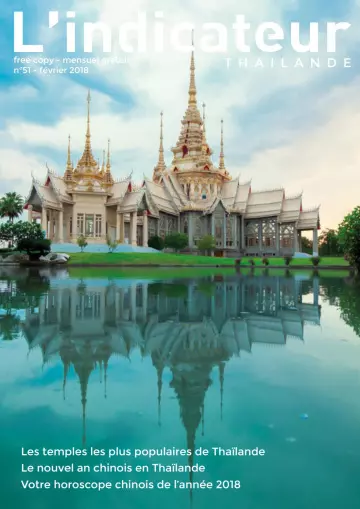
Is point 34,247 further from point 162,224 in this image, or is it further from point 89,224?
point 162,224

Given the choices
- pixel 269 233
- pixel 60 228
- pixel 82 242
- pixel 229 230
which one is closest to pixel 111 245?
pixel 82 242

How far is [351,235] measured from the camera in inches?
1184

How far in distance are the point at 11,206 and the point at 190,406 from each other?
44.5 metres

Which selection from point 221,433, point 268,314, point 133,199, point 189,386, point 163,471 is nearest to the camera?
point 163,471

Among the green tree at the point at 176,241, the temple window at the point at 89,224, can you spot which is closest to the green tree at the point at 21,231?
the temple window at the point at 89,224

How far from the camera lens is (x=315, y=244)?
53.4 metres

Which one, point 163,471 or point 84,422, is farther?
point 84,422

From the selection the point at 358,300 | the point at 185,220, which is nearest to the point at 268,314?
the point at 358,300

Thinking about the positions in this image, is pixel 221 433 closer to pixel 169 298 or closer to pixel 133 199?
pixel 169 298

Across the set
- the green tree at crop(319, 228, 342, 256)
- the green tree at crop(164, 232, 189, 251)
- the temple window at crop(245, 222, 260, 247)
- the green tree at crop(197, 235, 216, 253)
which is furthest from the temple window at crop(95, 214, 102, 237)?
the green tree at crop(319, 228, 342, 256)

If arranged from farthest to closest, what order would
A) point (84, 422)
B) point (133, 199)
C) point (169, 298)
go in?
point (133, 199), point (169, 298), point (84, 422)

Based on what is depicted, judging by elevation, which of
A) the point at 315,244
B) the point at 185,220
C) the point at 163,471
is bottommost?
the point at 163,471

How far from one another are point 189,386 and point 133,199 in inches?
1671

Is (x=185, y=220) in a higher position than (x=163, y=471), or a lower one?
higher
